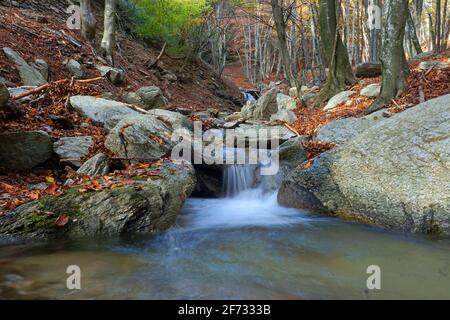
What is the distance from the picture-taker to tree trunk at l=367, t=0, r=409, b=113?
8.02 meters

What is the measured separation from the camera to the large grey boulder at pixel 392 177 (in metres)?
4.26

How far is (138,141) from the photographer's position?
5809 mm

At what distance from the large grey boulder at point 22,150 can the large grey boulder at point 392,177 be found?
3.76 meters

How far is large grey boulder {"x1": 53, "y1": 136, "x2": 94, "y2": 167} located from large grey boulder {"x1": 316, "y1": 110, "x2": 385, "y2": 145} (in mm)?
4259

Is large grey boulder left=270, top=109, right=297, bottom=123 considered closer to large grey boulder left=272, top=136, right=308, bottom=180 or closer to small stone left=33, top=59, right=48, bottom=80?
large grey boulder left=272, top=136, right=308, bottom=180

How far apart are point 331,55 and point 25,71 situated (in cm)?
879

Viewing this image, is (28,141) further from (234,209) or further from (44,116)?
(234,209)

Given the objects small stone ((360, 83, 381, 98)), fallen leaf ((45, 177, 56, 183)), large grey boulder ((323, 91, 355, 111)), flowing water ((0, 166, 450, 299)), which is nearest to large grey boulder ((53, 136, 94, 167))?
fallen leaf ((45, 177, 56, 183))

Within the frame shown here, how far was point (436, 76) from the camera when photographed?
8742mm

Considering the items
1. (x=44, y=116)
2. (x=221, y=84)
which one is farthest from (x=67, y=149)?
(x=221, y=84)

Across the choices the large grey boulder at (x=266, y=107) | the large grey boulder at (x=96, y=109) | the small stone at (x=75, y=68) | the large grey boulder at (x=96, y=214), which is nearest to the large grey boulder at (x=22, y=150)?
the large grey boulder at (x=96, y=109)

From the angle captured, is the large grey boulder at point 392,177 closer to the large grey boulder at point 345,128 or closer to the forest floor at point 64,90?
the forest floor at point 64,90
